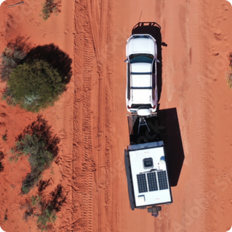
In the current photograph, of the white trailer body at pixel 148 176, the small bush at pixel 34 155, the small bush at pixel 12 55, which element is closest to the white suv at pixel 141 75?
the white trailer body at pixel 148 176

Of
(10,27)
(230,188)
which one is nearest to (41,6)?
(10,27)

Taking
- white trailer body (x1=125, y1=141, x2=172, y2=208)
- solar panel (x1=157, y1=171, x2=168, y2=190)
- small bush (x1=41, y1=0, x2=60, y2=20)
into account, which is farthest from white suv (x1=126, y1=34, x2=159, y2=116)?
small bush (x1=41, y1=0, x2=60, y2=20)

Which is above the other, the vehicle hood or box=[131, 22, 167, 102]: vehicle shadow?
box=[131, 22, 167, 102]: vehicle shadow

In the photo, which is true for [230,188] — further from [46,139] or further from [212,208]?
[46,139]

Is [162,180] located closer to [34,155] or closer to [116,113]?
[116,113]

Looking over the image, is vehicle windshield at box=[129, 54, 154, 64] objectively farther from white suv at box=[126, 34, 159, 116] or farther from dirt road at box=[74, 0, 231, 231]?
dirt road at box=[74, 0, 231, 231]

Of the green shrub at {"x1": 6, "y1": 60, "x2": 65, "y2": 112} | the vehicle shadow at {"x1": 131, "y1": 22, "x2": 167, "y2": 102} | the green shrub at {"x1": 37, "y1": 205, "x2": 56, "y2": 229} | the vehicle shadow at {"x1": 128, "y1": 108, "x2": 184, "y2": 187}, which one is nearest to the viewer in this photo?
the green shrub at {"x1": 6, "y1": 60, "x2": 65, "y2": 112}

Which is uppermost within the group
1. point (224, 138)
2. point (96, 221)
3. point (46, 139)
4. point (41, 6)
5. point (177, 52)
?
point (41, 6)
